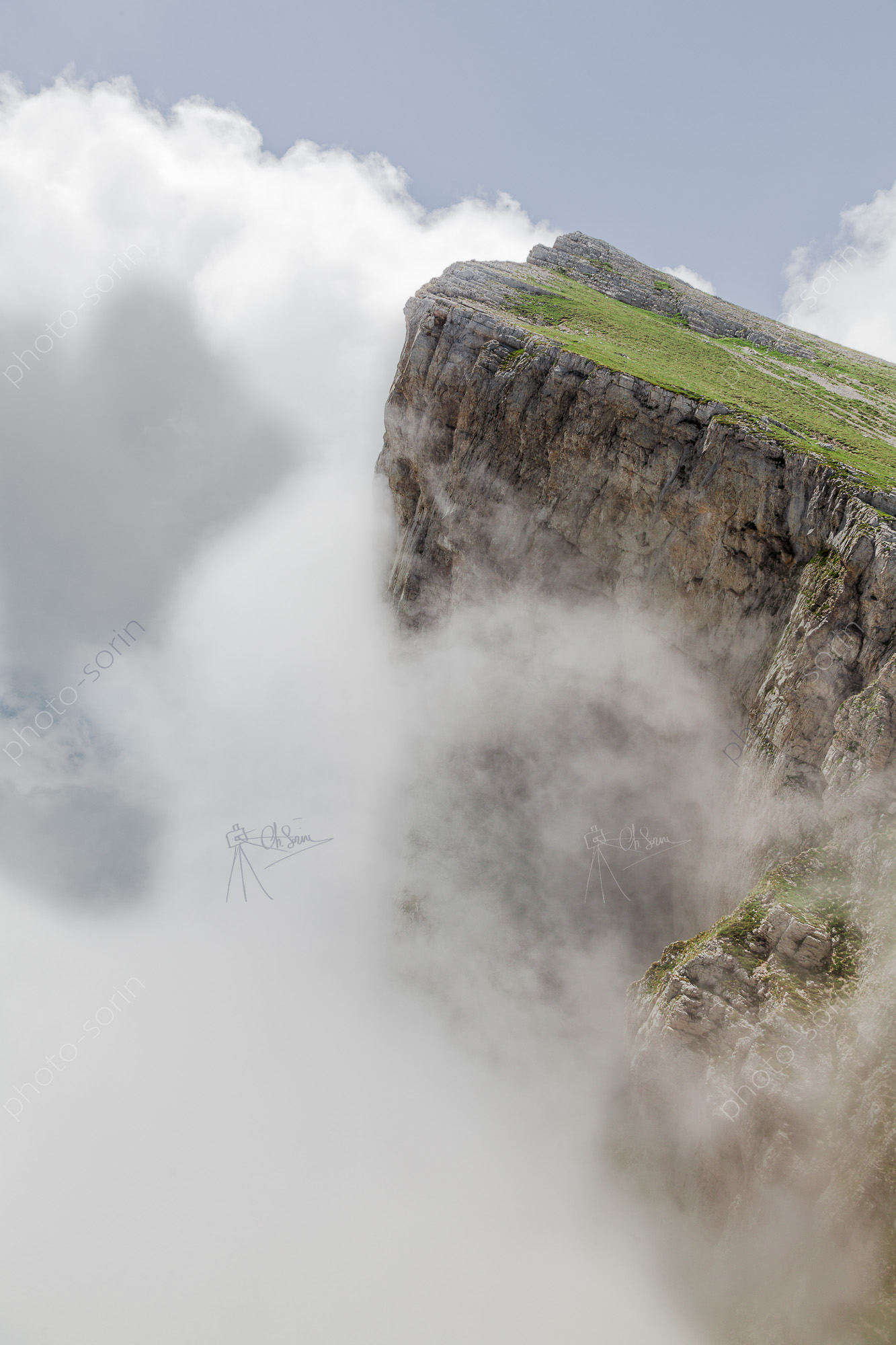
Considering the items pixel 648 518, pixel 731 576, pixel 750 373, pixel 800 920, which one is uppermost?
pixel 750 373

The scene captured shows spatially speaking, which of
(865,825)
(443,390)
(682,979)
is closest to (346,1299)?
(682,979)

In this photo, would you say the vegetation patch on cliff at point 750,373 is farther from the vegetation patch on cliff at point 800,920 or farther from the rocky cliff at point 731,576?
the vegetation patch on cliff at point 800,920

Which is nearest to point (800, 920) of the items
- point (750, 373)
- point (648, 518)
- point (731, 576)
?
point (731, 576)

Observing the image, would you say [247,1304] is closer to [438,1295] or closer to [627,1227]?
[438,1295]

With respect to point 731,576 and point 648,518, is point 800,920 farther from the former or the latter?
point 648,518

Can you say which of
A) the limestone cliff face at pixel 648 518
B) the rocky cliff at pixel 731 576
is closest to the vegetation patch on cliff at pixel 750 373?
the rocky cliff at pixel 731 576

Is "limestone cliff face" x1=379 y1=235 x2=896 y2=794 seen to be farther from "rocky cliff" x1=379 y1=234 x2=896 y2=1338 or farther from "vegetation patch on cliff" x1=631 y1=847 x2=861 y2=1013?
"vegetation patch on cliff" x1=631 y1=847 x2=861 y2=1013
